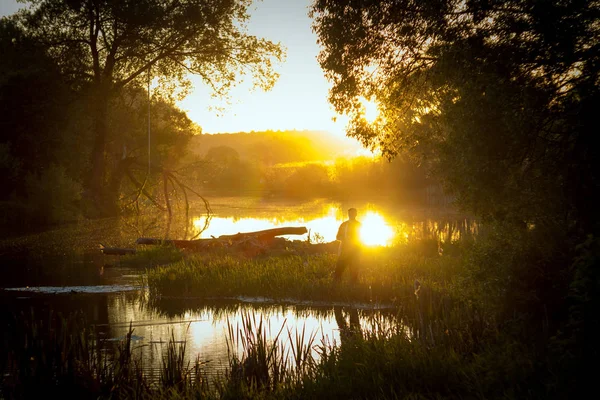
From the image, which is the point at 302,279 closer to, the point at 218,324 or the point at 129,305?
the point at 218,324

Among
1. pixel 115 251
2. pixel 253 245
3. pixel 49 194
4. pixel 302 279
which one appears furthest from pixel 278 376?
pixel 49 194

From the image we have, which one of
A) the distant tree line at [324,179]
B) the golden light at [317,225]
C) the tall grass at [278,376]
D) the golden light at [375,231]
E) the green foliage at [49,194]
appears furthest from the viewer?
the distant tree line at [324,179]

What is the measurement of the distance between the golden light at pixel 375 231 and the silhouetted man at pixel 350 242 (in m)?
9.30

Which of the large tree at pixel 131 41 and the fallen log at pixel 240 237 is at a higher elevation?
the large tree at pixel 131 41

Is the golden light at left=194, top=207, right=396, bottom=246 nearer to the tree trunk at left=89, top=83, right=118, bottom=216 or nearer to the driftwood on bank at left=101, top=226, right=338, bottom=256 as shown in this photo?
the driftwood on bank at left=101, top=226, right=338, bottom=256

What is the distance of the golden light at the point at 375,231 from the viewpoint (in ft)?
97.4

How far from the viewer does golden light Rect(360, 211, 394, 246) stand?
2970 centimetres

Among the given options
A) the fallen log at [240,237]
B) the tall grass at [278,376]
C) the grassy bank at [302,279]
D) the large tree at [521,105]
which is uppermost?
the large tree at [521,105]

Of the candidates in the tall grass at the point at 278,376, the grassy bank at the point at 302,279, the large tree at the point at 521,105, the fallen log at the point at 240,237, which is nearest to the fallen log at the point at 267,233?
the fallen log at the point at 240,237

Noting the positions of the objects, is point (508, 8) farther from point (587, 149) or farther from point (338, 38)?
point (338, 38)

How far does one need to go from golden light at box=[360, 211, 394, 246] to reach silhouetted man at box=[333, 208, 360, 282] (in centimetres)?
930

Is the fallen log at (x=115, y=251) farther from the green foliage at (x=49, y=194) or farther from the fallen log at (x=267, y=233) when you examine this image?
the green foliage at (x=49, y=194)

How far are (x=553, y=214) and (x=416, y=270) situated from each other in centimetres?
853

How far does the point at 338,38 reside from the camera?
15.0m
